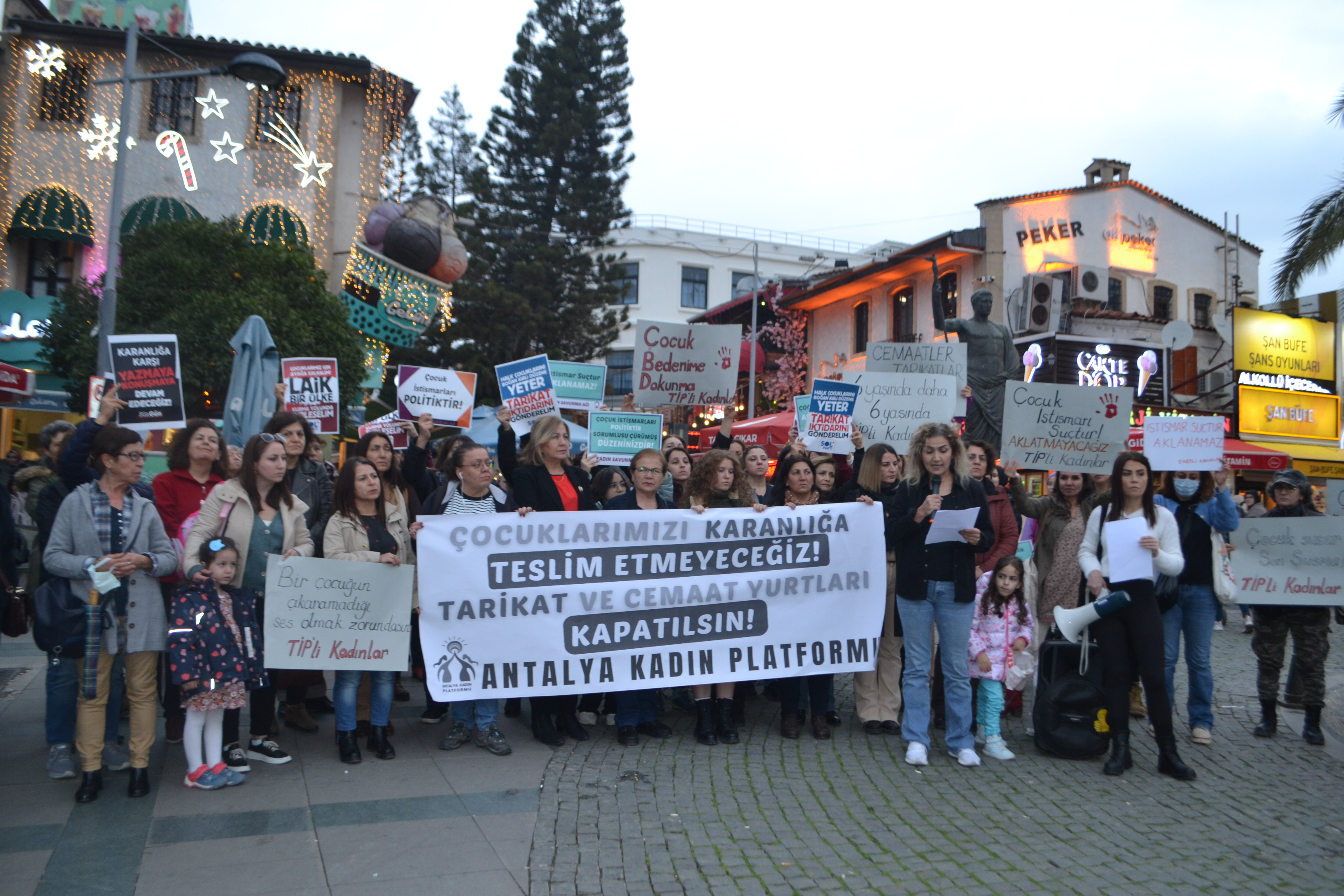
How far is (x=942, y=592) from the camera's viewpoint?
5652 mm

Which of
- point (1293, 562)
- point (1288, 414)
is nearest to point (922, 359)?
point (1293, 562)

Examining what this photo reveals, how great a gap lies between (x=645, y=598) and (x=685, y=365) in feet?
13.5

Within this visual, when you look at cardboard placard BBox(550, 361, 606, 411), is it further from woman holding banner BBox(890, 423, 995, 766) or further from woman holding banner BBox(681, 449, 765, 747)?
woman holding banner BBox(890, 423, 995, 766)

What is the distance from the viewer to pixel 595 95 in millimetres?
35156

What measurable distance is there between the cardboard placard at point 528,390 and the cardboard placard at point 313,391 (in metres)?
1.64

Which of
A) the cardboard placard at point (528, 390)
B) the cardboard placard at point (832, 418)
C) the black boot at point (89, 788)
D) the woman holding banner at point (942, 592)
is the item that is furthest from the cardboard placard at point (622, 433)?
the black boot at point (89, 788)

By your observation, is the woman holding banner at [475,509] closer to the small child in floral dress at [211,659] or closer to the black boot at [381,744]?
the black boot at [381,744]

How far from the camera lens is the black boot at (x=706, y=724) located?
5977mm

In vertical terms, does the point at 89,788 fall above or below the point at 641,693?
below

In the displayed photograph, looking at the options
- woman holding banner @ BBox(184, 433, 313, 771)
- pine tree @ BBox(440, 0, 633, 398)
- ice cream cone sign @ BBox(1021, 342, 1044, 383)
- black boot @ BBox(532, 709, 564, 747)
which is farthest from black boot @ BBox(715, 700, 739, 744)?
pine tree @ BBox(440, 0, 633, 398)

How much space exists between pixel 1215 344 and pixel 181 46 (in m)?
27.9

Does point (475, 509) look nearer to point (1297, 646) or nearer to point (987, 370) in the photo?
point (1297, 646)

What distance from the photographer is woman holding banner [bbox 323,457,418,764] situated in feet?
18.2

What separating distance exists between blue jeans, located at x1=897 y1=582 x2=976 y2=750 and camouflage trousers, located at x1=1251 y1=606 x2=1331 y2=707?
244cm
